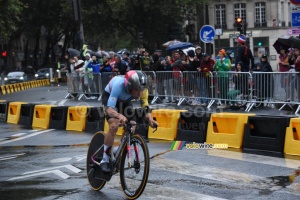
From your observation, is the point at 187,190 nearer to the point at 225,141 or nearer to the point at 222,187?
the point at 222,187

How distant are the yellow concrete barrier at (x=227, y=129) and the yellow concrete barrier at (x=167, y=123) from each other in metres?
1.06

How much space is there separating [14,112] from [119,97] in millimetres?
12572

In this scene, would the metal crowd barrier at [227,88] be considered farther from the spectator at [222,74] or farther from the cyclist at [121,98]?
the cyclist at [121,98]

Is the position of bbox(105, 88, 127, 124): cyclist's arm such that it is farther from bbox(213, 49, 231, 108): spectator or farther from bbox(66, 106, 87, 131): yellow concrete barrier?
bbox(213, 49, 231, 108): spectator

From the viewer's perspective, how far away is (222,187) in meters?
8.08

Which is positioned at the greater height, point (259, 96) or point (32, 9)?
point (32, 9)

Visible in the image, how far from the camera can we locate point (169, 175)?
8961mm

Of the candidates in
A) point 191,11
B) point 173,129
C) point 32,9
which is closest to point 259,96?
point 173,129

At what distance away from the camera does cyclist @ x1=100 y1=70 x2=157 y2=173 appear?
742 centimetres

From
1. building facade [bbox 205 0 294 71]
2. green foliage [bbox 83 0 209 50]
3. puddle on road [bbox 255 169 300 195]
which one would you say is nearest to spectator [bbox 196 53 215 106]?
puddle on road [bbox 255 169 300 195]

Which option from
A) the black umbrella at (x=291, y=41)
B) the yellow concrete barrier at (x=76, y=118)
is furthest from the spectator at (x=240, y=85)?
the yellow concrete barrier at (x=76, y=118)

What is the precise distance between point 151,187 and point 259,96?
31.2 feet

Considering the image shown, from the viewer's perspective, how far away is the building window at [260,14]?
68.9m

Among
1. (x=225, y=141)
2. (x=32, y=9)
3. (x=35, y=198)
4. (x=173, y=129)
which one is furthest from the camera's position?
(x=32, y=9)
